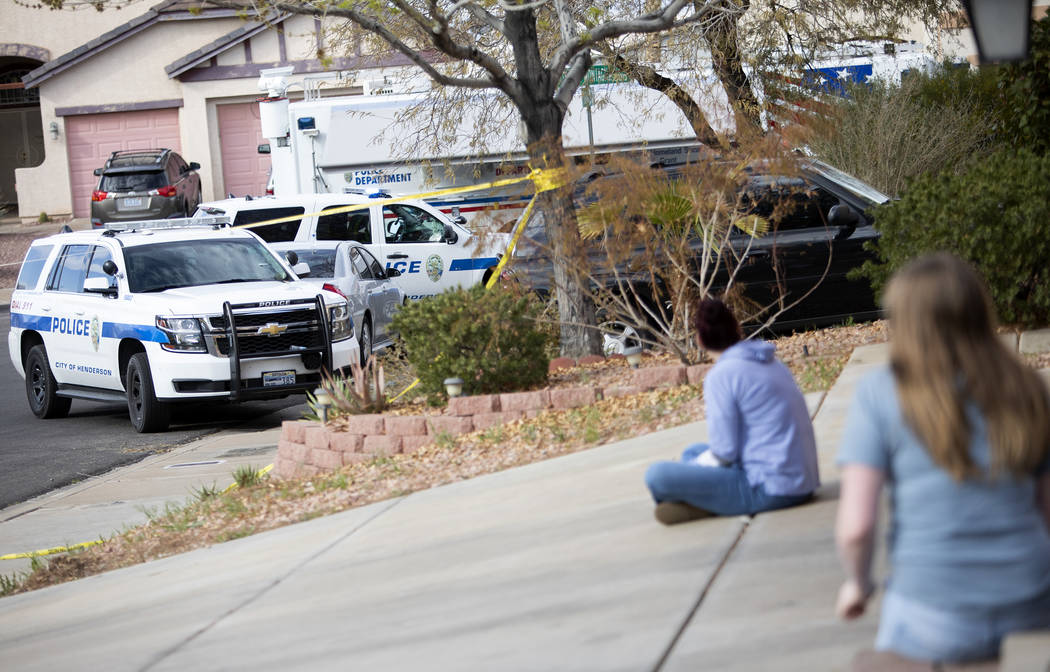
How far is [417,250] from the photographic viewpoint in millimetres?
16812

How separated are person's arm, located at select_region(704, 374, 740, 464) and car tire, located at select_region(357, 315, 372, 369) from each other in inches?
364

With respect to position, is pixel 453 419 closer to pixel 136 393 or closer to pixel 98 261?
pixel 136 393

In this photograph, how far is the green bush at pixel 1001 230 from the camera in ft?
28.1

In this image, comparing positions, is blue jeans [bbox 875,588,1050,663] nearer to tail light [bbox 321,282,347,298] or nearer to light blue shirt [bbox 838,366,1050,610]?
light blue shirt [bbox 838,366,1050,610]

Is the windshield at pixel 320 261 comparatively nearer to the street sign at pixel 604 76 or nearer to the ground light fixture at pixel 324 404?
the street sign at pixel 604 76

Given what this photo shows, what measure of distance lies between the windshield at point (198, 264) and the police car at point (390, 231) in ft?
10.2

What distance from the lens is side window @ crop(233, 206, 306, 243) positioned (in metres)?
16.6

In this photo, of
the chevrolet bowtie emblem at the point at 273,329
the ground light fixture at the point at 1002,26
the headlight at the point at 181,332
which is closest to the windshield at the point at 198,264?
the headlight at the point at 181,332

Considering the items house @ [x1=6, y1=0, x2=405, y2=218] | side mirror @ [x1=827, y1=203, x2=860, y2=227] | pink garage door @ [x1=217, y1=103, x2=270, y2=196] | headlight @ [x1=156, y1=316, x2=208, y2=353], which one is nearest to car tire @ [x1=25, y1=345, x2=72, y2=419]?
headlight @ [x1=156, y1=316, x2=208, y2=353]

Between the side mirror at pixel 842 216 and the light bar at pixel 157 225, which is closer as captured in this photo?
the side mirror at pixel 842 216

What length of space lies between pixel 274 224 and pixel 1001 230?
33.8ft

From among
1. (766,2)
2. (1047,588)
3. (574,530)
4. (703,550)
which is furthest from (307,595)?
(766,2)

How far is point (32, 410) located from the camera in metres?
14.1

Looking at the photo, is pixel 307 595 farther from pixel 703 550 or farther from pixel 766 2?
pixel 766 2
